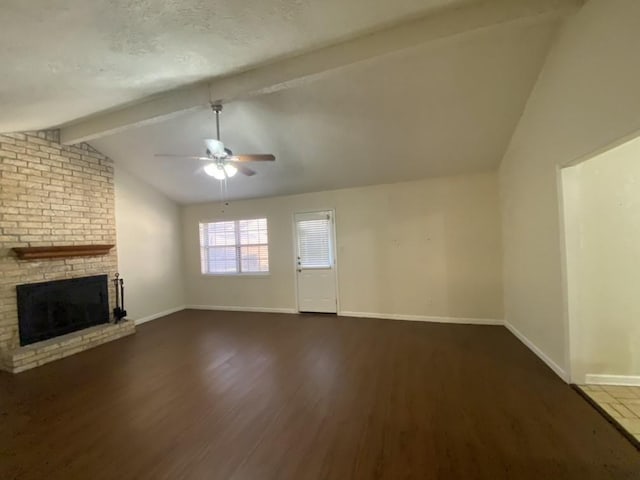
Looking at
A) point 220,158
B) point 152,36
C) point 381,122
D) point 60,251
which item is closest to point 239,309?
point 60,251

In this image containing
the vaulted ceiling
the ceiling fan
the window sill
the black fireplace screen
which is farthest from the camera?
the window sill

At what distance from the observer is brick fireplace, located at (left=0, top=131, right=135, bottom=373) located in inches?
146

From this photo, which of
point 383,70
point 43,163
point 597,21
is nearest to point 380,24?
point 383,70

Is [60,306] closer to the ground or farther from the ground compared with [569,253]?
closer to the ground

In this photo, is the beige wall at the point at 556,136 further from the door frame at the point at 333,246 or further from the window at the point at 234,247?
the window at the point at 234,247

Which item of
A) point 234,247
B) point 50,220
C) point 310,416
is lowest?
point 310,416

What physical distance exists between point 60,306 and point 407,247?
17.8ft

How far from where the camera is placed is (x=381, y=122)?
3592 mm

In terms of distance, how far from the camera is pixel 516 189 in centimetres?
374

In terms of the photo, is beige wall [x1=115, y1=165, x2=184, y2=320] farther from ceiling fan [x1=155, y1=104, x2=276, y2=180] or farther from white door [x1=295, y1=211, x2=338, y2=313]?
ceiling fan [x1=155, y1=104, x2=276, y2=180]

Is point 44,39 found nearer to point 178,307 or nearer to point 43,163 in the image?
point 43,163

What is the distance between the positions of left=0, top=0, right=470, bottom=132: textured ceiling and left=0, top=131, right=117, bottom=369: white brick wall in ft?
4.83

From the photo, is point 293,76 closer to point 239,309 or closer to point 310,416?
point 310,416

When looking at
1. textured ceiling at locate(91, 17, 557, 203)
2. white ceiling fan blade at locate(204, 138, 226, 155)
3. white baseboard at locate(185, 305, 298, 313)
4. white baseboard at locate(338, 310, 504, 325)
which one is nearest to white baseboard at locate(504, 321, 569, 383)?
white baseboard at locate(338, 310, 504, 325)
